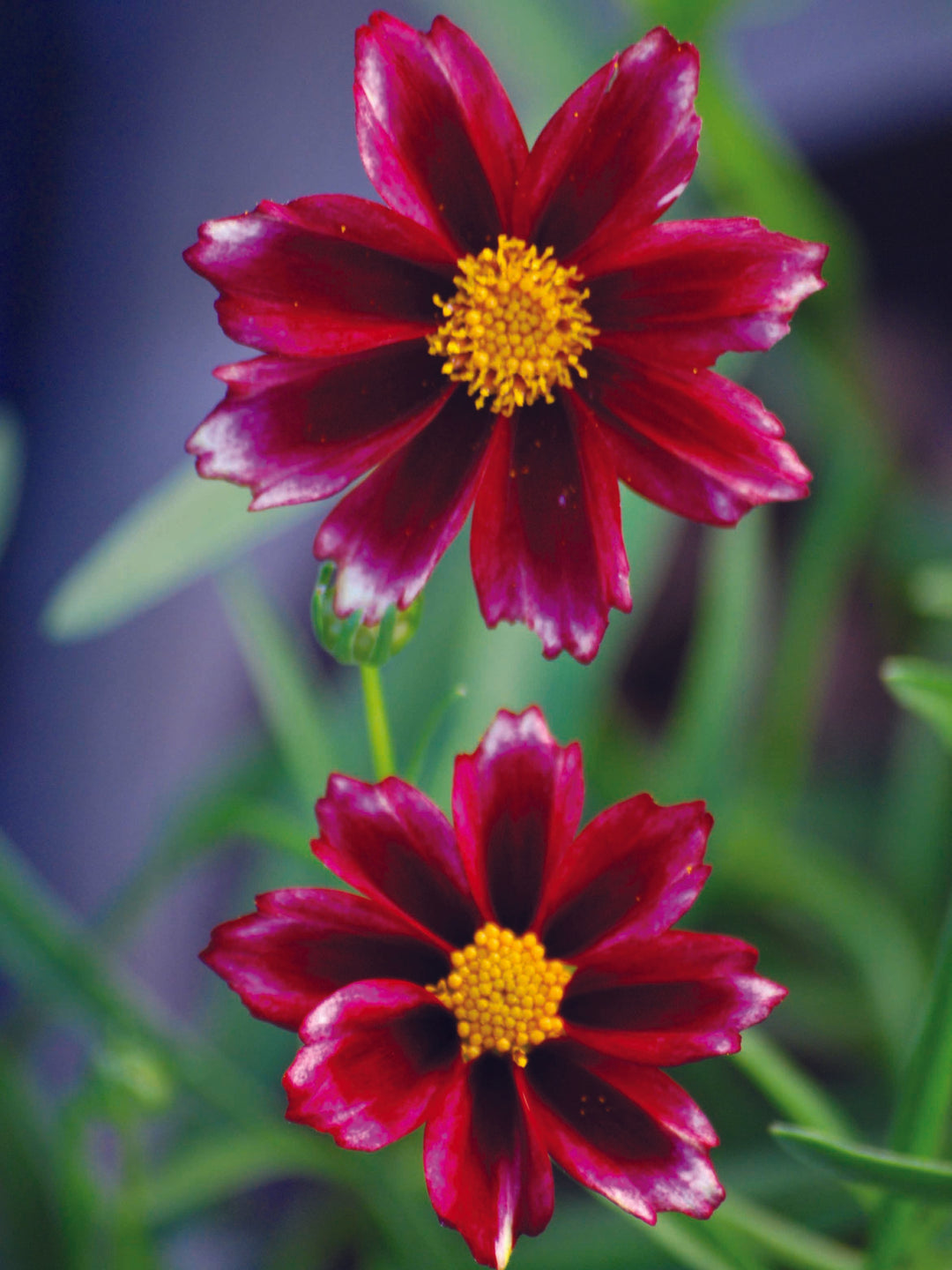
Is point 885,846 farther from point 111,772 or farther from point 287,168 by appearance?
point 287,168

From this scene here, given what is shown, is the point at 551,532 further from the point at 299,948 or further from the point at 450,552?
the point at 450,552

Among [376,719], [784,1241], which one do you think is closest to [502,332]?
[376,719]

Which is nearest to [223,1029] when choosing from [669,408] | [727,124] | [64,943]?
[64,943]

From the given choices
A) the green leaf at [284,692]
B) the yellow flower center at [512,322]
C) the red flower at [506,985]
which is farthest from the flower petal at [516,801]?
the green leaf at [284,692]

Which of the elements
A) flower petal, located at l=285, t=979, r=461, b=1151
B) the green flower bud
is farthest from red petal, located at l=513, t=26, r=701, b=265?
flower petal, located at l=285, t=979, r=461, b=1151

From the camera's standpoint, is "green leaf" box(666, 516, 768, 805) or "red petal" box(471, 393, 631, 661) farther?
"green leaf" box(666, 516, 768, 805)

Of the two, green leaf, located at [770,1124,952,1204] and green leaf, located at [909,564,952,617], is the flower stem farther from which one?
green leaf, located at [909,564,952,617]
